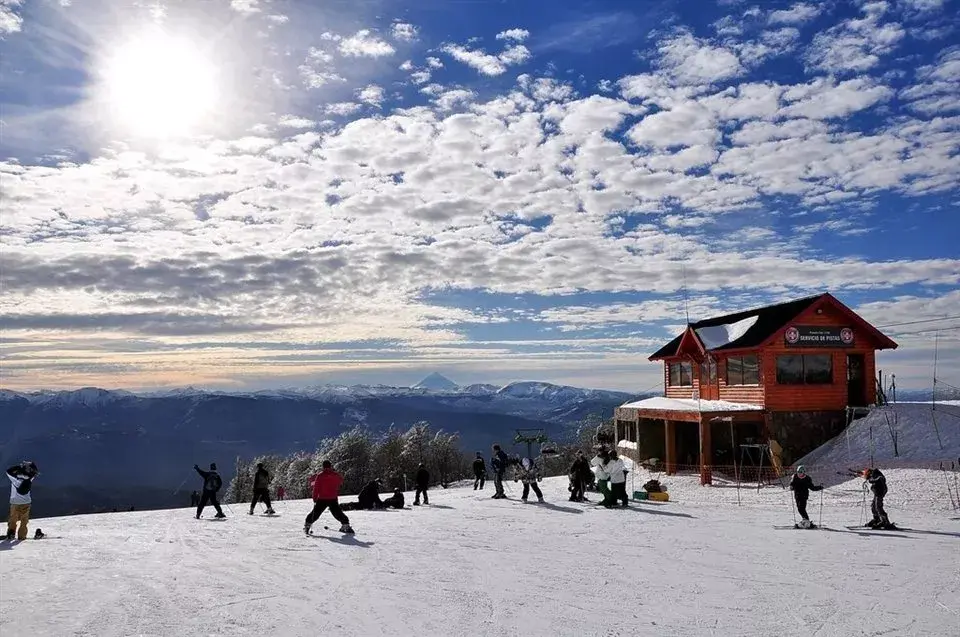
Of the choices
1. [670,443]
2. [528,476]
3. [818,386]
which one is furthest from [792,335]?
[528,476]

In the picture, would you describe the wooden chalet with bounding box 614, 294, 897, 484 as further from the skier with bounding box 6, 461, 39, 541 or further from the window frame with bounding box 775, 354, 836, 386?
the skier with bounding box 6, 461, 39, 541

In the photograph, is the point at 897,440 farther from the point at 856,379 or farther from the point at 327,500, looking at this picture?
the point at 327,500

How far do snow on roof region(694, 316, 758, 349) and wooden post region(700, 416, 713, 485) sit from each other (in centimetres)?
462

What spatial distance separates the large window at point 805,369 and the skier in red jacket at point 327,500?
1882 centimetres

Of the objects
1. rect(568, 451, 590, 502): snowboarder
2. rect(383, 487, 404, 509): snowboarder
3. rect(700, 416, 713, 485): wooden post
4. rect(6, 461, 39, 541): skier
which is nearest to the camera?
rect(6, 461, 39, 541): skier

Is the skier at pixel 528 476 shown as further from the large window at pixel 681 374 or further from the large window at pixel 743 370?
the large window at pixel 681 374

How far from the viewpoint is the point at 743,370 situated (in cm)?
2866

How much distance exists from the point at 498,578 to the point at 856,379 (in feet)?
78.5

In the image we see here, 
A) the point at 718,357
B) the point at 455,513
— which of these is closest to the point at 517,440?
the point at 718,357

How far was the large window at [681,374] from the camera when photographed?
34.0 m

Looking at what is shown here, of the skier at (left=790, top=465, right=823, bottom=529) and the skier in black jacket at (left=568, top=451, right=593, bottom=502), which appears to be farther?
the skier in black jacket at (left=568, top=451, right=593, bottom=502)

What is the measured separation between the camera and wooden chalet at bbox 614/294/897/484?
26.7 m

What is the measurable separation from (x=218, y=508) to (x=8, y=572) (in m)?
7.62

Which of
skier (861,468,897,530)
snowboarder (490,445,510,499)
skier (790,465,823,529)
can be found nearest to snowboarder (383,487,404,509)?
snowboarder (490,445,510,499)
